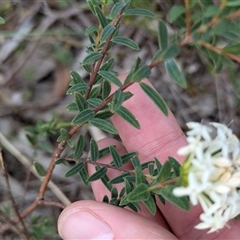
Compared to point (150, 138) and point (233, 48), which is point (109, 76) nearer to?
point (233, 48)

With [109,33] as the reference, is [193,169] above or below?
below

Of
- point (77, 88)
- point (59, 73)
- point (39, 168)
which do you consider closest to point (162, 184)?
point (77, 88)

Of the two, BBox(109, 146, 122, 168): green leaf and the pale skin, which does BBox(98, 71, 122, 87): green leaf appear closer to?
BBox(109, 146, 122, 168): green leaf

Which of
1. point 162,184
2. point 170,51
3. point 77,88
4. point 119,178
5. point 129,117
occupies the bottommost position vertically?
point 119,178

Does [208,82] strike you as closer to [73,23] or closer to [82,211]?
[73,23]

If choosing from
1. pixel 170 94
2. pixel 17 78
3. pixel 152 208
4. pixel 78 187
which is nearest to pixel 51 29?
pixel 17 78
